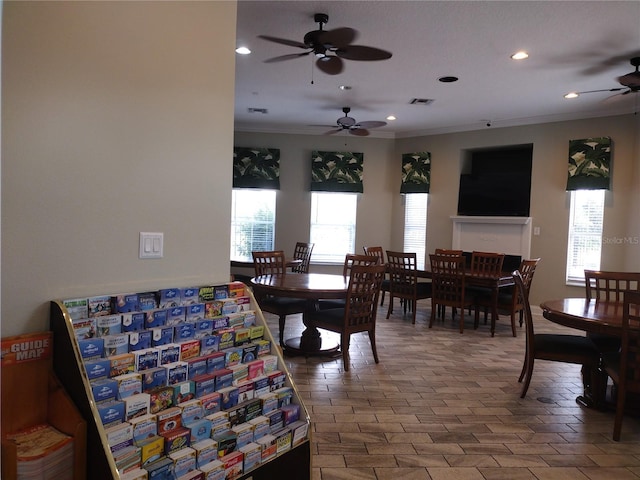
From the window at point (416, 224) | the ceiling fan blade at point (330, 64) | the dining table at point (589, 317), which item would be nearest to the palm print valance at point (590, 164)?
the window at point (416, 224)

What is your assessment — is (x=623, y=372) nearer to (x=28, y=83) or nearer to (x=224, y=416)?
(x=224, y=416)

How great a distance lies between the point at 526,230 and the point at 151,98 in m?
6.64

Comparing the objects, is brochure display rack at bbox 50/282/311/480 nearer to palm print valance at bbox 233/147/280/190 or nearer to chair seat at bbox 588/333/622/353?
chair seat at bbox 588/333/622/353

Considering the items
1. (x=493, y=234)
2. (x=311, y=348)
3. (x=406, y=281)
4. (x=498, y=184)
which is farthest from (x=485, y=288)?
(x=311, y=348)

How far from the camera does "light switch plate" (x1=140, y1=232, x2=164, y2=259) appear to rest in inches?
76.4

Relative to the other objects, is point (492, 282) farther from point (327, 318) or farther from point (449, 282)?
point (327, 318)

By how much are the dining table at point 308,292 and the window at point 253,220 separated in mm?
3807

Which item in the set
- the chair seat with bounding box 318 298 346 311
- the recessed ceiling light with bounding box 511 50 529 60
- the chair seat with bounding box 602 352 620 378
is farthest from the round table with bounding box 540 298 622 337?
the recessed ceiling light with bounding box 511 50 529 60

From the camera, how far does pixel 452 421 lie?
305cm

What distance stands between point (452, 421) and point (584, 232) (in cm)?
505

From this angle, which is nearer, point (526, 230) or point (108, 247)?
point (108, 247)

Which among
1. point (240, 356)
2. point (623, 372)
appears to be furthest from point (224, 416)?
point (623, 372)

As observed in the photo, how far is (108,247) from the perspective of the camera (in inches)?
71.9

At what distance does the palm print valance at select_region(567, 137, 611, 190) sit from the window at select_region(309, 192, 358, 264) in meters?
3.69
